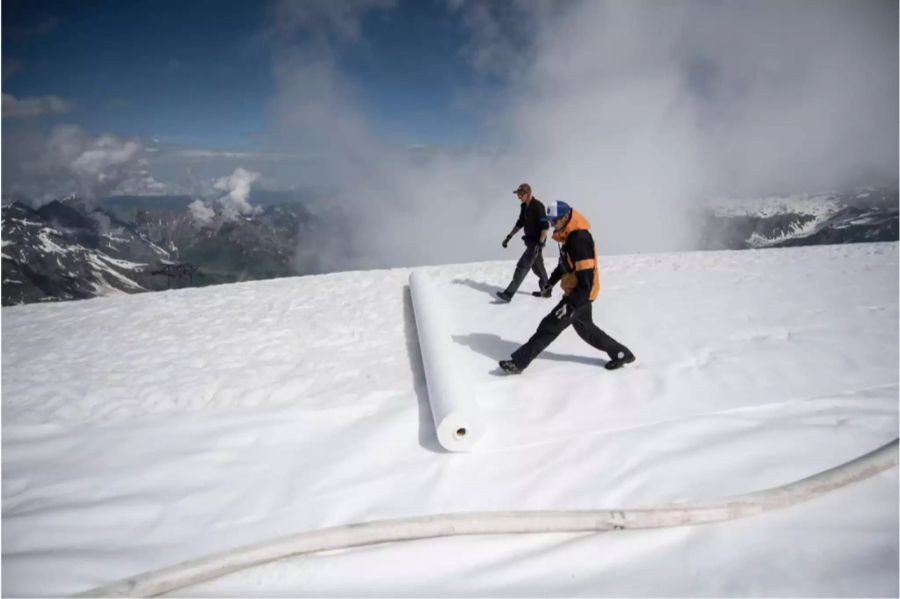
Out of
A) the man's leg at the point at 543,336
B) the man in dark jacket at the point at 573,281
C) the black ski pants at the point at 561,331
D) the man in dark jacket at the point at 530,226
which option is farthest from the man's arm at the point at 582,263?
the man in dark jacket at the point at 530,226

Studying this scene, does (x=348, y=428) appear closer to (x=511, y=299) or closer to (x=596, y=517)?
(x=596, y=517)

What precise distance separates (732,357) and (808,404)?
1.53 meters

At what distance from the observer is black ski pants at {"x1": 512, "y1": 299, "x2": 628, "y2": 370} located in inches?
224

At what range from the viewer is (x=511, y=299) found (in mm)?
10250

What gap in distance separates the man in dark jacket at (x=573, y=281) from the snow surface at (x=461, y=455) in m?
0.56

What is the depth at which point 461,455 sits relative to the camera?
15.2ft

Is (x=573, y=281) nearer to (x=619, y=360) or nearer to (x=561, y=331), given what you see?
(x=561, y=331)

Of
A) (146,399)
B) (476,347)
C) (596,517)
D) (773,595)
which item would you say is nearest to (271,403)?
(146,399)

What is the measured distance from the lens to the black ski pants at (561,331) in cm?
569

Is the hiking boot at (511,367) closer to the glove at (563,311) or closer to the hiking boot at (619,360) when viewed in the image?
the glove at (563,311)

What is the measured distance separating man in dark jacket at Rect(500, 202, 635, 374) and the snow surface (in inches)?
22.0

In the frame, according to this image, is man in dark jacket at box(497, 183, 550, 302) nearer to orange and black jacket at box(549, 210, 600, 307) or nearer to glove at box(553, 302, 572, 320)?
orange and black jacket at box(549, 210, 600, 307)

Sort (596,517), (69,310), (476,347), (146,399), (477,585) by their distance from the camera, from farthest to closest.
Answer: (69,310) < (476,347) < (146,399) < (596,517) < (477,585)

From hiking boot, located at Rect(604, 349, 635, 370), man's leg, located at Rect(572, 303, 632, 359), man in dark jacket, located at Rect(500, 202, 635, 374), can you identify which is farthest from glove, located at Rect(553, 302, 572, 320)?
hiking boot, located at Rect(604, 349, 635, 370)
